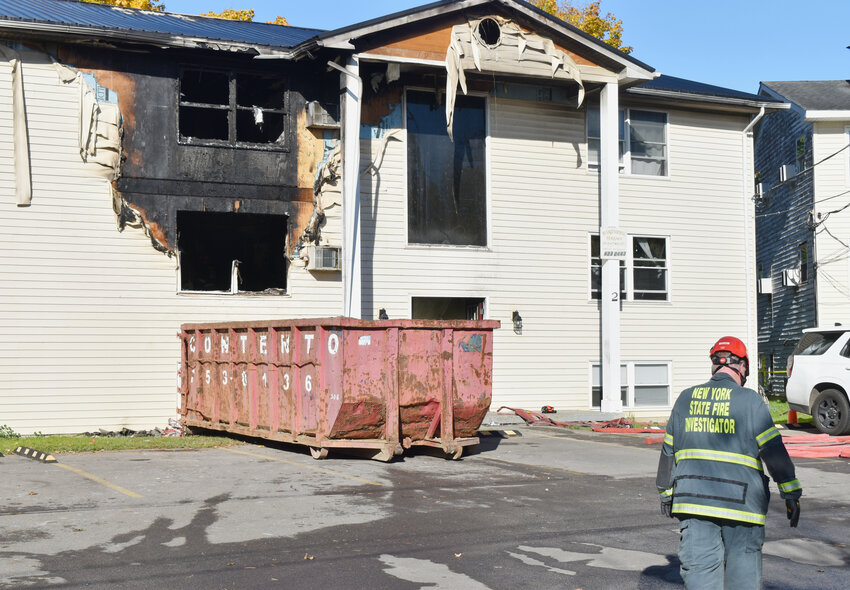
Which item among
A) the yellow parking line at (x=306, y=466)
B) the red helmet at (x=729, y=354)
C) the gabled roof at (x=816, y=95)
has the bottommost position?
the yellow parking line at (x=306, y=466)

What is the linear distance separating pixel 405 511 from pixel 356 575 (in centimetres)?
253

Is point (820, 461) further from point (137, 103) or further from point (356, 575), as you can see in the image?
point (137, 103)

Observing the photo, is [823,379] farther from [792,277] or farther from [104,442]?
[792,277]

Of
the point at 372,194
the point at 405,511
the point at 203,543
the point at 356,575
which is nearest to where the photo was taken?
the point at 356,575

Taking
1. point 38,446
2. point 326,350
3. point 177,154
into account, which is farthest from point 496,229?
point 38,446

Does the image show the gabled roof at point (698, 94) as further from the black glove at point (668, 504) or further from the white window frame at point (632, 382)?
the black glove at point (668, 504)

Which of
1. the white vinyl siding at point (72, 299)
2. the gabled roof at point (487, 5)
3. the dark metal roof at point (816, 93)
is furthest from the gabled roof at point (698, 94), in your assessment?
the white vinyl siding at point (72, 299)

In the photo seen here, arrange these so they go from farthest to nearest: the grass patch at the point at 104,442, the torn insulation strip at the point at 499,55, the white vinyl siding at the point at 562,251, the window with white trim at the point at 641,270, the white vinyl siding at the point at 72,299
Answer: the window with white trim at the point at 641,270 < the white vinyl siding at the point at 562,251 < the torn insulation strip at the point at 499,55 < the white vinyl siding at the point at 72,299 < the grass patch at the point at 104,442

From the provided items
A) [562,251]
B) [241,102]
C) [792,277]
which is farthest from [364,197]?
[792,277]

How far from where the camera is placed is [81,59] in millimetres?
17266

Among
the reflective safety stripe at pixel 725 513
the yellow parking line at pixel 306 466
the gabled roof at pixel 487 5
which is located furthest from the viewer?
the gabled roof at pixel 487 5

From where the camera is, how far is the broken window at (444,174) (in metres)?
19.9

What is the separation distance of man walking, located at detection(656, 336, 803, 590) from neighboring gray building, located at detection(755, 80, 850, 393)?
21.8 metres

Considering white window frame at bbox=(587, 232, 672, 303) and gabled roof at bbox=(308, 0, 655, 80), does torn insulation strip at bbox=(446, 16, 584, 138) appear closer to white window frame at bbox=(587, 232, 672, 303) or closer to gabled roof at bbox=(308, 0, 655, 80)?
gabled roof at bbox=(308, 0, 655, 80)
